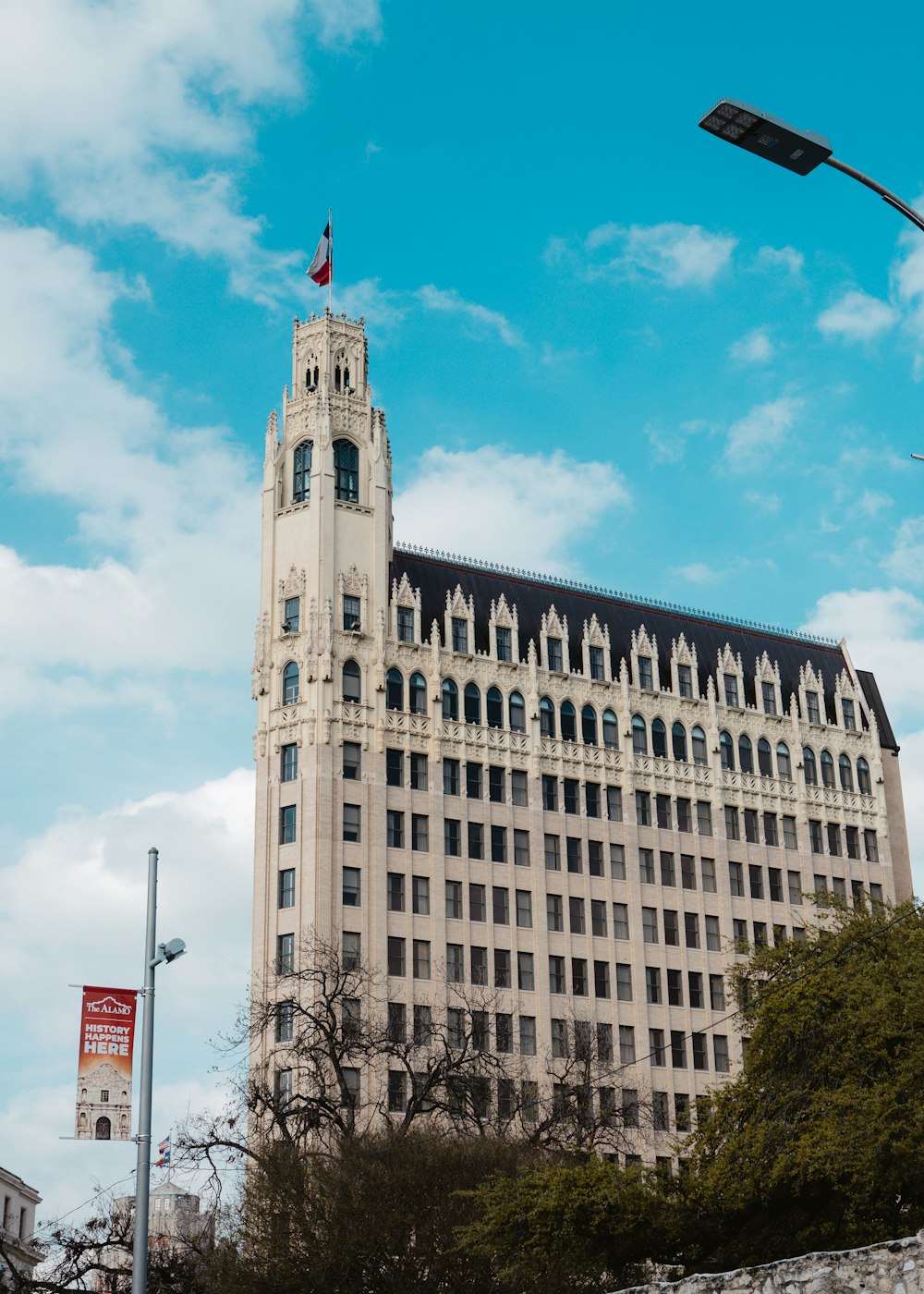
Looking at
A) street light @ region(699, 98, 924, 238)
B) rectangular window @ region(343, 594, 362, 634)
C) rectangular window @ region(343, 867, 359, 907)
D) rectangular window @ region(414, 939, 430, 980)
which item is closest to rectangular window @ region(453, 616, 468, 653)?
rectangular window @ region(343, 594, 362, 634)

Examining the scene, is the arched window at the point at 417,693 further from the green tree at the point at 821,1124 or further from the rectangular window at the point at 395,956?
the green tree at the point at 821,1124

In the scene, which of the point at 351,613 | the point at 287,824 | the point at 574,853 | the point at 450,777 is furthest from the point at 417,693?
the point at 574,853

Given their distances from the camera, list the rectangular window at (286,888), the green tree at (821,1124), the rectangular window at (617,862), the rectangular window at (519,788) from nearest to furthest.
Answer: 1. the green tree at (821,1124)
2. the rectangular window at (286,888)
3. the rectangular window at (519,788)
4. the rectangular window at (617,862)

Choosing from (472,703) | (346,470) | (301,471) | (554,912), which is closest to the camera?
(554,912)

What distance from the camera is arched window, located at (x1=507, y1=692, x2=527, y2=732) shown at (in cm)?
9188

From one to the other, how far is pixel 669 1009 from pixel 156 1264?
133 ft

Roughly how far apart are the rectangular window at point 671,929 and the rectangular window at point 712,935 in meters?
1.95

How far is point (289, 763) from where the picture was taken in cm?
8606

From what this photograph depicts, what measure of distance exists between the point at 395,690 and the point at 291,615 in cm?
636

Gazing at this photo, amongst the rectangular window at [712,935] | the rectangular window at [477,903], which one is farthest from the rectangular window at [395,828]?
the rectangular window at [712,935]

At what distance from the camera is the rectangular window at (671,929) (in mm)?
91750

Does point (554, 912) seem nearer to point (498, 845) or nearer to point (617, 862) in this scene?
point (498, 845)

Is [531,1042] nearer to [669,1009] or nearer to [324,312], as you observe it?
[669,1009]

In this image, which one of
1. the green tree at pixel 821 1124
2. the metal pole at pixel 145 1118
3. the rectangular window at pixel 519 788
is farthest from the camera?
the rectangular window at pixel 519 788
